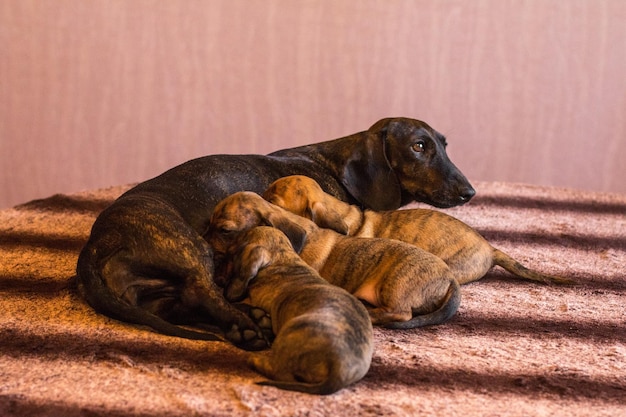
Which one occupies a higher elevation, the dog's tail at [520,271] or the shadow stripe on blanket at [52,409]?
the dog's tail at [520,271]

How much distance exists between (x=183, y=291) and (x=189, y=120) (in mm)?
2837

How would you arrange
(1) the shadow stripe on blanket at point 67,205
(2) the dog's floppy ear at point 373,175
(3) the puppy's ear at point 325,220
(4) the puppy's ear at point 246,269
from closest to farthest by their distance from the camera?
(4) the puppy's ear at point 246,269, (3) the puppy's ear at point 325,220, (2) the dog's floppy ear at point 373,175, (1) the shadow stripe on blanket at point 67,205

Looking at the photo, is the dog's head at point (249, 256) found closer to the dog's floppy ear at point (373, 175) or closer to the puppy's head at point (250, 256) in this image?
the puppy's head at point (250, 256)

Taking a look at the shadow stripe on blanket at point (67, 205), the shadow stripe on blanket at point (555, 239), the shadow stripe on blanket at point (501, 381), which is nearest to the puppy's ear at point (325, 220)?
the shadow stripe on blanket at point (501, 381)

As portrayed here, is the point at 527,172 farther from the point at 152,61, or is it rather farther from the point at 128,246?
the point at 128,246

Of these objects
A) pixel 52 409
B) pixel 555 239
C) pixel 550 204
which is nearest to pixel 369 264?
pixel 52 409

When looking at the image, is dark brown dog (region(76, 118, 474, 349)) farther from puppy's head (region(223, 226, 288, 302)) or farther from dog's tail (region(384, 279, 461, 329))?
dog's tail (region(384, 279, 461, 329))

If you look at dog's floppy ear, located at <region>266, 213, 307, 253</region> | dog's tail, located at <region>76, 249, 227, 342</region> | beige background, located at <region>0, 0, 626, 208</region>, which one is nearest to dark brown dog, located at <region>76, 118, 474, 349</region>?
dog's tail, located at <region>76, 249, 227, 342</region>

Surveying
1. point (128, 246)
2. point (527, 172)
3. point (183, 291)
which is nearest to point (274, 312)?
point (183, 291)

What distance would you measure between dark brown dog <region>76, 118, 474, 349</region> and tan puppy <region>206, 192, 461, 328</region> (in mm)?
132

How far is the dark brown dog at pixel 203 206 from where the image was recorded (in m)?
2.78

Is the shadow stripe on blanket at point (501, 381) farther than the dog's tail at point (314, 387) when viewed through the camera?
Yes

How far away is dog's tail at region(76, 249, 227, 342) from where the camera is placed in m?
2.71

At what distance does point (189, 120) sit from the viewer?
5.52m
